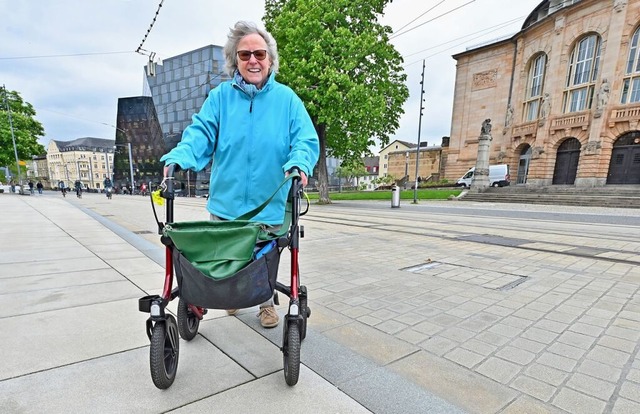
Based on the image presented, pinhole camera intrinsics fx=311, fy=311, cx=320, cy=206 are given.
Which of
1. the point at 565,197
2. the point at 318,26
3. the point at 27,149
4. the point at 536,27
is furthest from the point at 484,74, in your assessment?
the point at 27,149

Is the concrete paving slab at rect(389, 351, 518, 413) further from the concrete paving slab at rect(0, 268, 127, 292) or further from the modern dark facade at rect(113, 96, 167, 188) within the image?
the modern dark facade at rect(113, 96, 167, 188)

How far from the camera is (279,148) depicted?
6.44 ft

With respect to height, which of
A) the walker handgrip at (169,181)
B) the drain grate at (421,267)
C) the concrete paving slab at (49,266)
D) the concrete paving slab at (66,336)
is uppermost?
the walker handgrip at (169,181)

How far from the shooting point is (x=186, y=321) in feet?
6.81

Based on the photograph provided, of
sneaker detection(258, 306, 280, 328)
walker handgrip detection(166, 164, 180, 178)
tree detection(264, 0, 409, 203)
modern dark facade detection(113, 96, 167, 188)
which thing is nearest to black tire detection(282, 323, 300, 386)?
sneaker detection(258, 306, 280, 328)

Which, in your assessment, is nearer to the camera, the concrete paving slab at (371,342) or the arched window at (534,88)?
the concrete paving slab at (371,342)

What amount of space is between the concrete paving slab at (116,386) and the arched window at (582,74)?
32.0 meters

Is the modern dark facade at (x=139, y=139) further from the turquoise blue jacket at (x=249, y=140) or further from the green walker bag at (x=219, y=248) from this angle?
the green walker bag at (x=219, y=248)

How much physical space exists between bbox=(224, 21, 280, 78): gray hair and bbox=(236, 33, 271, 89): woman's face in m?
0.04

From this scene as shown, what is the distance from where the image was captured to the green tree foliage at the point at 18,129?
28328 millimetres

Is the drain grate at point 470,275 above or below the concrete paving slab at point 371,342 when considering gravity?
below

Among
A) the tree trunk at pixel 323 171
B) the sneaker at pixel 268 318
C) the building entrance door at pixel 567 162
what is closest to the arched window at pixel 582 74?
the building entrance door at pixel 567 162

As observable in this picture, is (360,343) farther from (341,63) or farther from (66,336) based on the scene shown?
(341,63)

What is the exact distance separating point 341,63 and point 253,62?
1445cm
